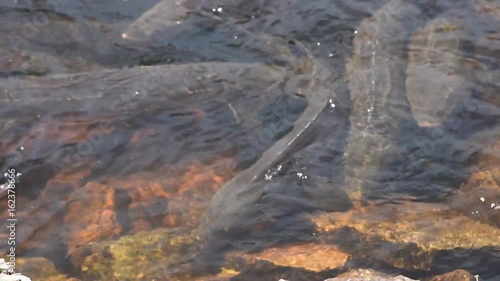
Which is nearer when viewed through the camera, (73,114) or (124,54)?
(73,114)

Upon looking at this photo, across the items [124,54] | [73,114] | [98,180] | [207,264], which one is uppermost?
[124,54]

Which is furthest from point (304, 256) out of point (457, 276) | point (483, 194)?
point (483, 194)

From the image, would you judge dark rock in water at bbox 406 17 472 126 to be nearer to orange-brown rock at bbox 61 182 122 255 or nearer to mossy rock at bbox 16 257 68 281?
orange-brown rock at bbox 61 182 122 255

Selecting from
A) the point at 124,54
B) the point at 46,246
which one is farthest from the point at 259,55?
the point at 46,246

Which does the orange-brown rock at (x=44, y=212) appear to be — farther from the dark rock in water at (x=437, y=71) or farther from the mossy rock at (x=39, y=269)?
the dark rock in water at (x=437, y=71)

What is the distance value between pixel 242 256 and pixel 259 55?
2822 millimetres

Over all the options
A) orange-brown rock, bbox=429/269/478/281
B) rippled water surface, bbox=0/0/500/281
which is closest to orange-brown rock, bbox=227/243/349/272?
rippled water surface, bbox=0/0/500/281

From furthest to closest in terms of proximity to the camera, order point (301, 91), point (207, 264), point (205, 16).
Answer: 1. point (205, 16)
2. point (301, 91)
3. point (207, 264)

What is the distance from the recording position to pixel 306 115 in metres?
7.37

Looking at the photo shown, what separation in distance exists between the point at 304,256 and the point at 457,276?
1.23m

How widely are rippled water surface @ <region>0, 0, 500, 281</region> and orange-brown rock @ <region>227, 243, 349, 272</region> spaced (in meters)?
0.02

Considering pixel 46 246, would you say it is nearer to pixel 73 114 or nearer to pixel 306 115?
pixel 73 114

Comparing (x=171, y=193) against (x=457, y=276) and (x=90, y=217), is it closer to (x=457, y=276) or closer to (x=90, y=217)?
(x=90, y=217)

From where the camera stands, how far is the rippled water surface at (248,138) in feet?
19.8
